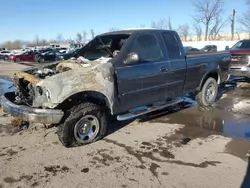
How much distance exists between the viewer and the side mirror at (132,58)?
15.4 ft

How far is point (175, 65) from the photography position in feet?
19.2

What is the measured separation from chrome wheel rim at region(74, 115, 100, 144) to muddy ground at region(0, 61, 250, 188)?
16 cm

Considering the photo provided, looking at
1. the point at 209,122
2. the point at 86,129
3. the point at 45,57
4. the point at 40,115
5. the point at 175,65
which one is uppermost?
the point at 45,57

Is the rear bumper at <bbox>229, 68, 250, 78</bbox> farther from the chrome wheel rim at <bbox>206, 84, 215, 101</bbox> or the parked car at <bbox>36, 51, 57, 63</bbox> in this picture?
the parked car at <bbox>36, 51, 57, 63</bbox>

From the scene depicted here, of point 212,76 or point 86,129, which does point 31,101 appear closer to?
point 86,129

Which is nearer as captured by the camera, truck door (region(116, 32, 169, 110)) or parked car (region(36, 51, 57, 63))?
truck door (region(116, 32, 169, 110))

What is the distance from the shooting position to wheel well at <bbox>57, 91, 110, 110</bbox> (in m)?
4.56

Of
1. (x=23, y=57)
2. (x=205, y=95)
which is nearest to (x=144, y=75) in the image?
(x=205, y=95)

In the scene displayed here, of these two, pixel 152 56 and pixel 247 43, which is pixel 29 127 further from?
pixel 247 43

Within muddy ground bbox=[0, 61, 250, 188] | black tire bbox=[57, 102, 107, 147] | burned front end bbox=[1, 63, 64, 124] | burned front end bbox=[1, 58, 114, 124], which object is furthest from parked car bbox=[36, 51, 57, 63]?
black tire bbox=[57, 102, 107, 147]

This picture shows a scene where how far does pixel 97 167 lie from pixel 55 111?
1115 millimetres

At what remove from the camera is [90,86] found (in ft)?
14.5

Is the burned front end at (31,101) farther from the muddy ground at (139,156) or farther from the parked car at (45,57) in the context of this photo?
the parked car at (45,57)

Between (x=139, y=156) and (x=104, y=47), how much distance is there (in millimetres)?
2642
